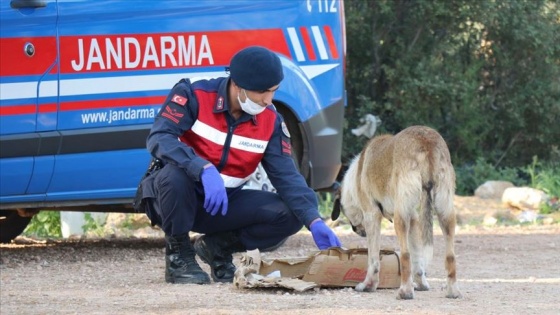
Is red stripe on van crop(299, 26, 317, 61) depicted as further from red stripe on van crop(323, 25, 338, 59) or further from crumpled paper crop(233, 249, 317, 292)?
crumpled paper crop(233, 249, 317, 292)

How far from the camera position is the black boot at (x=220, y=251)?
22.1 ft

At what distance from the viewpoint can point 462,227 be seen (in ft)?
35.3

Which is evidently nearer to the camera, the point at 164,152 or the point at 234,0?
the point at 164,152

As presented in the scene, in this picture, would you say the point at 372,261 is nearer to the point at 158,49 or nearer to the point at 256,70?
the point at 256,70

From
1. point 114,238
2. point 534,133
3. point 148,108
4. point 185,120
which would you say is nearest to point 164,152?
point 185,120

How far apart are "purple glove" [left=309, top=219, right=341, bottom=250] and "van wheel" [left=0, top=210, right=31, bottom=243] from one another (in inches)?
143

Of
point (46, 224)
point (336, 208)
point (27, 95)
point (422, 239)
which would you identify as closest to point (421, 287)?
point (422, 239)

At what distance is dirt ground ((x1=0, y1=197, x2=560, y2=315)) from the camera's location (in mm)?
5395

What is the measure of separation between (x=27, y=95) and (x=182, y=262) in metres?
1.71

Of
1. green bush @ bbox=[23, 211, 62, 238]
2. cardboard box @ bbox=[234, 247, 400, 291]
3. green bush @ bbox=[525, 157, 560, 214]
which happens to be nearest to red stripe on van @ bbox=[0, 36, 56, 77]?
cardboard box @ bbox=[234, 247, 400, 291]

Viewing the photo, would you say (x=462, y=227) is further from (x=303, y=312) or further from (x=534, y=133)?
(x=303, y=312)

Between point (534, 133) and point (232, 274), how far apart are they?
9274mm

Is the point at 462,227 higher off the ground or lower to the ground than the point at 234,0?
lower

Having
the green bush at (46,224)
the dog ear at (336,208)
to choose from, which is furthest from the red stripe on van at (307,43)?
the green bush at (46,224)
